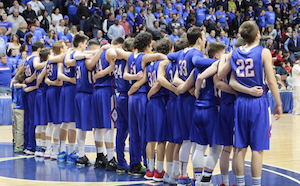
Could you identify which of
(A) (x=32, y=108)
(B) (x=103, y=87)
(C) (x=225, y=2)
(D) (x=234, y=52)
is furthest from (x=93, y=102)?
(C) (x=225, y=2)

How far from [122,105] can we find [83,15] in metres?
13.1

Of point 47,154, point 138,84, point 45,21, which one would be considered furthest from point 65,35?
point 138,84

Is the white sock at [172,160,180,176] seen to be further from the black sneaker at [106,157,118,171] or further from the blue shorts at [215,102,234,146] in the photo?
the black sneaker at [106,157,118,171]

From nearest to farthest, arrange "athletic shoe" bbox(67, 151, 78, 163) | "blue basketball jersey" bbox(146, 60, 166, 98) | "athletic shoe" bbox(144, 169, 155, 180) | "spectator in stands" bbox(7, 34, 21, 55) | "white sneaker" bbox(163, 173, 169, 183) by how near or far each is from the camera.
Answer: "white sneaker" bbox(163, 173, 169, 183)
"blue basketball jersey" bbox(146, 60, 166, 98)
"athletic shoe" bbox(144, 169, 155, 180)
"athletic shoe" bbox(67, 151, 78, 163)
"spectator in stands" bbox(7, 34, 21, 55)

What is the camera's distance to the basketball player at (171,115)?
561cm

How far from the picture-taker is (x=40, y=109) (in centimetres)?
819

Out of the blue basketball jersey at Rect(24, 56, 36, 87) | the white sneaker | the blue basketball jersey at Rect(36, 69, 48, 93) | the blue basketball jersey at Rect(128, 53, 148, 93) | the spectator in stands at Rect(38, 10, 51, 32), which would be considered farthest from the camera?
the spectator in stands at Rect(38, 10, 51, 32)

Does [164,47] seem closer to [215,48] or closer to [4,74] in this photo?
[215,48]

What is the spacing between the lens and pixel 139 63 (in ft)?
20.2

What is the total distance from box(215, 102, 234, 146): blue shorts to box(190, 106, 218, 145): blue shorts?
11 cm

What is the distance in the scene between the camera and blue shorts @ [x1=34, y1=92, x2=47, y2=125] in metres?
8.17

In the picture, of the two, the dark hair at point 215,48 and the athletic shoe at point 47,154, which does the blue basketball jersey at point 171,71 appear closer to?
the dark hair at point 215,48

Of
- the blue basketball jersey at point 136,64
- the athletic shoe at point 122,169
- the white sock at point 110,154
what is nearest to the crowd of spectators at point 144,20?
the white sock at point 110,154

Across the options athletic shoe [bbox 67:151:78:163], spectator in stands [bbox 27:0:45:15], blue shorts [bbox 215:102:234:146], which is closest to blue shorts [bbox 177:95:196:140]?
blue shorts [bbox 215:102:234:146]
